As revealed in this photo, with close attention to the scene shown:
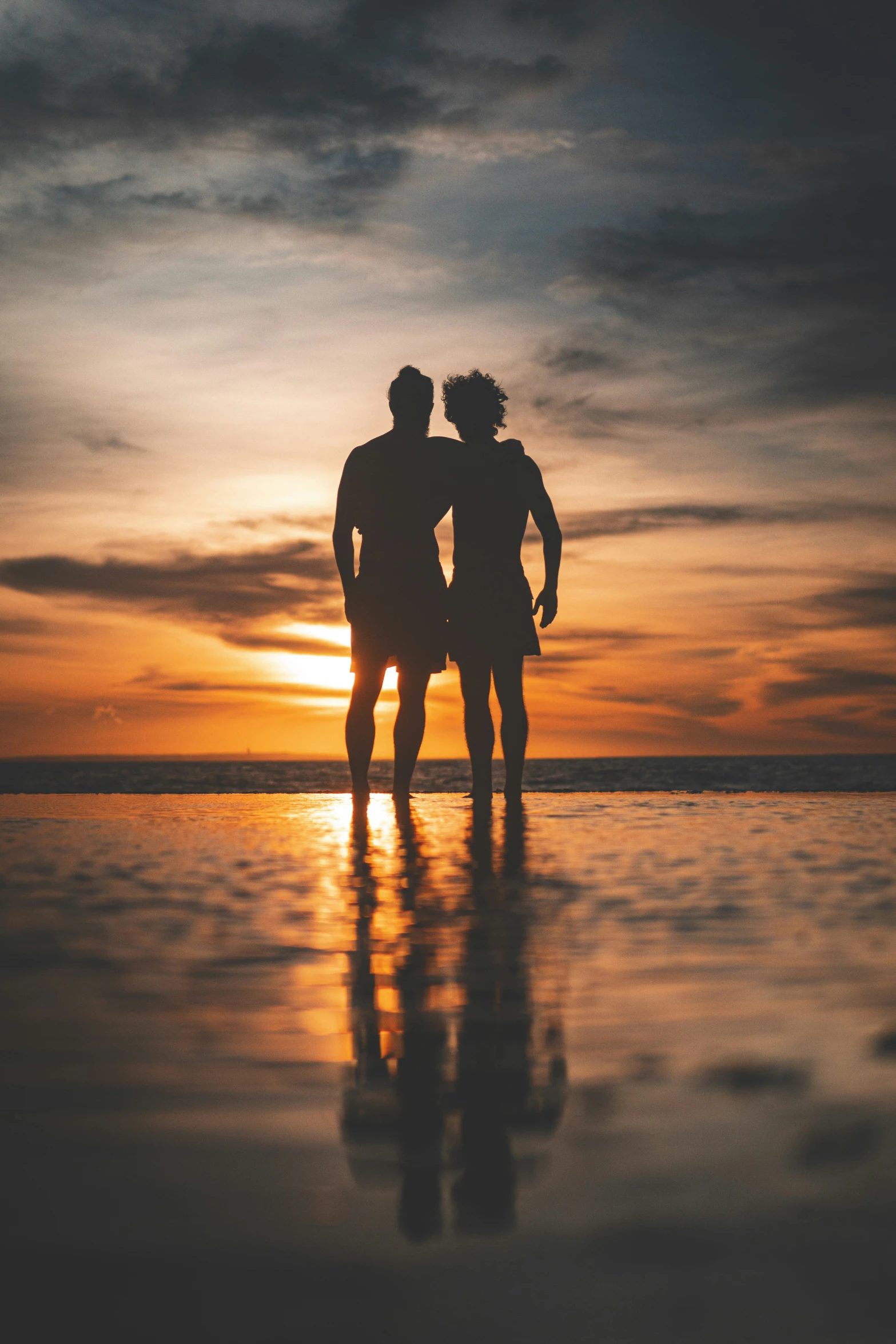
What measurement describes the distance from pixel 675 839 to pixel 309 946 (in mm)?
2492

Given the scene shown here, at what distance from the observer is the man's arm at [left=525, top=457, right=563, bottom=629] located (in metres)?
6.72

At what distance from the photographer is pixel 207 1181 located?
0.96 m

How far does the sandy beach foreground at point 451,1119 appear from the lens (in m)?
0.77

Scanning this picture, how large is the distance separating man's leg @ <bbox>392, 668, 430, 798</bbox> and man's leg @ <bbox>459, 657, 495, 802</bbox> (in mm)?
256

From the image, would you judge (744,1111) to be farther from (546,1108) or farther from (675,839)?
(675,839)

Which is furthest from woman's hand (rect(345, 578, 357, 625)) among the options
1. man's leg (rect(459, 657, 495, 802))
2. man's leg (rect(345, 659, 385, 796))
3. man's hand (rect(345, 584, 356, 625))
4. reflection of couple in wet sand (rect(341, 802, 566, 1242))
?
reflection of couple in wet sand (rect(341, 802, 566, 1242))

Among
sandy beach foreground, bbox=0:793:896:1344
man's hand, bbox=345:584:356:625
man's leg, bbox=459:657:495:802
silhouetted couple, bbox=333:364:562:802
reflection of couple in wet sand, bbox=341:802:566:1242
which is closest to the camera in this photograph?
sandy beach foreground, bbox=0:793:896:1344

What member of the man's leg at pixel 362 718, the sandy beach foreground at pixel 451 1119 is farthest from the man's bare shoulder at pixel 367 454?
the sandy beach foreground at pixel 451 1119

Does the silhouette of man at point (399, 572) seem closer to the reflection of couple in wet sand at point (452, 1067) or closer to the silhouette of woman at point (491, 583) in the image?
the silhouette of woman at point (491, 583)

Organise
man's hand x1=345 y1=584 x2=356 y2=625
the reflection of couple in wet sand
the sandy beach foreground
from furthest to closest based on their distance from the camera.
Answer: man's hand x1=345 y1=584 x2=356 y2=625
the reflection of couple in wet sand
the sandy beach foreground

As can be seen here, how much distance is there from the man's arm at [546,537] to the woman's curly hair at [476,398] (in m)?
0.39

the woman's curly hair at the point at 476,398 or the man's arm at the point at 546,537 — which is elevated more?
the woman's curly hair at the point at 476,398

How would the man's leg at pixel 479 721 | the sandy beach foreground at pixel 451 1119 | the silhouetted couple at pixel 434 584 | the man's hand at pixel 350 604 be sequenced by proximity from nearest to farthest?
the sandy beach foreground at pixel 451 1119 < the man's leg at pixel 479 721 < the silhouetted couple at pixel 434 584 < the man's hand at pixel 350 604

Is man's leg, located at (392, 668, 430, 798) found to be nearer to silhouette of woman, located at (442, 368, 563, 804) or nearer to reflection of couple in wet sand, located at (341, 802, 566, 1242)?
silhouette of woman, located at (442, 368, 563, 804)
